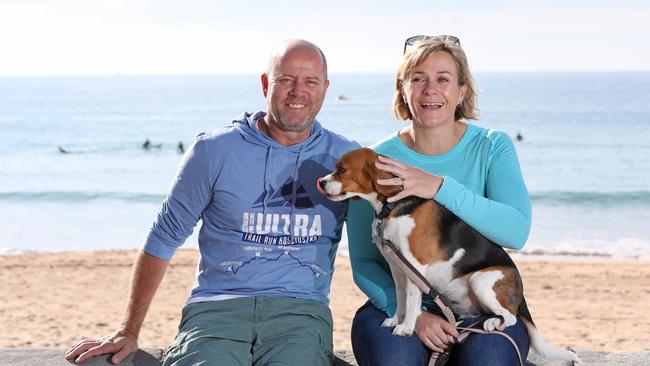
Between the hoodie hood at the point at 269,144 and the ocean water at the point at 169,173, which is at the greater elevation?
the hoodie hood at the point at 269,144

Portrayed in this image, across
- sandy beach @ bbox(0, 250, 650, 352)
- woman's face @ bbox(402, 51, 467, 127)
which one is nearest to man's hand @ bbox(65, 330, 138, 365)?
woman's face @ bbox(402, 51, 467, 127)

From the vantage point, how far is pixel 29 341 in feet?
29.2

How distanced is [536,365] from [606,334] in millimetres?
6279

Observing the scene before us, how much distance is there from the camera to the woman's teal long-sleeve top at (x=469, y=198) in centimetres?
332

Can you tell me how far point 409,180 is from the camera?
3.23 m

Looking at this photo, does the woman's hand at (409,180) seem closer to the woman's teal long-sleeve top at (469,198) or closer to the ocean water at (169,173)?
the woman's teal long-sleeve top at (469,198)

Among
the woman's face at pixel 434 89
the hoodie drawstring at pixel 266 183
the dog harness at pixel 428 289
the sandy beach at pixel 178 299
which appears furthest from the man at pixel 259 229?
the sandy beach at pixel 178 299

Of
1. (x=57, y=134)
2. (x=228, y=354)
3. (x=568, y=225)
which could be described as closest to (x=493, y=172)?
(x=228, y=354)

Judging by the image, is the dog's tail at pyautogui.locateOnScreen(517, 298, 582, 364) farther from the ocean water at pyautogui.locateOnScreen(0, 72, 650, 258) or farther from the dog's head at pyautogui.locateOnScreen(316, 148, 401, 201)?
the ocean water at pyautogui.locateOnScreen(0, 72, 650, 258)

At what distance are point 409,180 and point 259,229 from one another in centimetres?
68

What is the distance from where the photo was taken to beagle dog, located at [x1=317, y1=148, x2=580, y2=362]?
3.27 m

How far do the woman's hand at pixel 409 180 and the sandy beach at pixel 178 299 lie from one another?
18.6ft

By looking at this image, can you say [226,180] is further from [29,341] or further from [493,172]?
[29,341]

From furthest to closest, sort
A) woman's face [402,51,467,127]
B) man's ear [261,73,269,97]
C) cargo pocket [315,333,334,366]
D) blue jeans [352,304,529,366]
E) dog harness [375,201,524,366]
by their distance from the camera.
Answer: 1. man's ear [261,73,269,97]
2. woman's face [402,51,467,127]
3. cargo pocket [315,333,334,366]
4. dog harness [375,201,524,366]
5. blue jeans [352,304,529,366]
